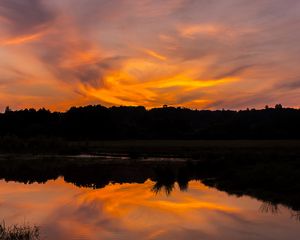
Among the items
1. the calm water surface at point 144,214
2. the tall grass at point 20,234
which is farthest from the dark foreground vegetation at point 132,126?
the tall grass at point 20,234

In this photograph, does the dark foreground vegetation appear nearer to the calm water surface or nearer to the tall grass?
the calm water surface

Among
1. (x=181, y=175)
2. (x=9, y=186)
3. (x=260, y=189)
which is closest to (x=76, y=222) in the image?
(x=260, y=189)

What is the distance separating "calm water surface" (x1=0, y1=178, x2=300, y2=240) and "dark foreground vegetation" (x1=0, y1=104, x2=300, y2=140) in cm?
7740

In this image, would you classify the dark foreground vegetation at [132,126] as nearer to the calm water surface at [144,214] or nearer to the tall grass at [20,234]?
the calm water surface at [144,214]

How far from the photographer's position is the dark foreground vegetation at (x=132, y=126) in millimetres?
104125

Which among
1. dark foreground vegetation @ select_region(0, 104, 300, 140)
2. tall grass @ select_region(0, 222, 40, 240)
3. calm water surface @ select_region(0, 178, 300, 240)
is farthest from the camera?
dark foreground vegetation @ select_region(0, 104, 300, 140)

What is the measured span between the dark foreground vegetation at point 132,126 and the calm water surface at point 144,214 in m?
77.4

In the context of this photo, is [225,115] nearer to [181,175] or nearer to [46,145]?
[46,145]

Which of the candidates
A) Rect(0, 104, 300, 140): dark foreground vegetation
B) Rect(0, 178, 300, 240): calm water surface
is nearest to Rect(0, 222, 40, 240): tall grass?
Rect(0, 178, 300, 240): calm water surface

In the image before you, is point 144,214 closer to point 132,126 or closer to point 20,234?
point 20,234

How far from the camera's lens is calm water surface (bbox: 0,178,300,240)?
1540cm

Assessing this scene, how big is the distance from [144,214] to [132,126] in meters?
104

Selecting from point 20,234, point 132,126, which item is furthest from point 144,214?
point 132,126

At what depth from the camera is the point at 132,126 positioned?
12356 cm
